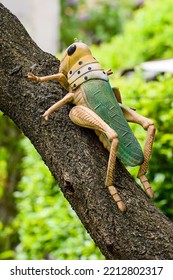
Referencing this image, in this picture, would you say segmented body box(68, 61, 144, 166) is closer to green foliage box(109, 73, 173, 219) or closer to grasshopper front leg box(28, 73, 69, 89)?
grasshopper front leg box(28, 73, 69, 89)

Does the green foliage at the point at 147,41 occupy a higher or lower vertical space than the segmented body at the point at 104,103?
higher

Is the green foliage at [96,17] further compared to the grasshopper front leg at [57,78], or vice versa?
the green foliage at [96,17]

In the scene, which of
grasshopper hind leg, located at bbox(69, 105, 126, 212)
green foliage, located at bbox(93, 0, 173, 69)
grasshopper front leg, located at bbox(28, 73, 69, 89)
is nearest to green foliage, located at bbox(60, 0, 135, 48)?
green foliage, located at bbox(93, 0, 173, 69)

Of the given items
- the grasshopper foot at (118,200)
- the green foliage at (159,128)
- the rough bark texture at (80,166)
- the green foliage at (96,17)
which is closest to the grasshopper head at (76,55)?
the rough bark texture at (80,166)

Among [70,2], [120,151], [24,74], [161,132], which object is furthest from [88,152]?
[70,2]

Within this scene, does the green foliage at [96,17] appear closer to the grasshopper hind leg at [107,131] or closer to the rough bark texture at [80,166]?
the rough bark texture at [80,166]

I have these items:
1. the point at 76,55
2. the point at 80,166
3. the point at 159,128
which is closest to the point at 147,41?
the point at 159,128

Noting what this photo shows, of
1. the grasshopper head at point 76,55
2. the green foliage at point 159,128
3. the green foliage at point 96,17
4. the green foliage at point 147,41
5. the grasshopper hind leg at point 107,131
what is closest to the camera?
the grasshopper hind leg at point 107,131

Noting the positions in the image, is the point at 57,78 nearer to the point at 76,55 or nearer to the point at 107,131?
the point at 76,55
